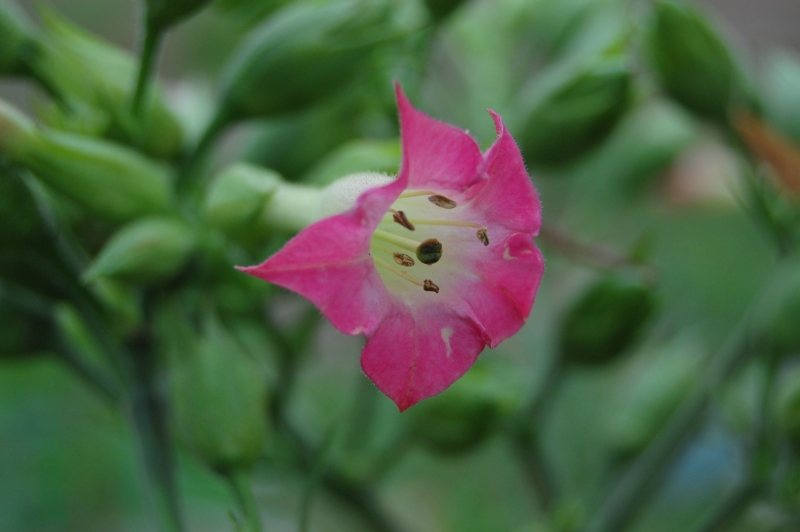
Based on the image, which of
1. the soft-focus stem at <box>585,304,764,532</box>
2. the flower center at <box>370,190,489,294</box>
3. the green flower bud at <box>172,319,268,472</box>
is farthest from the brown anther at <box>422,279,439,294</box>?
the soft-focus stem at <box>585,304,764,532</box>

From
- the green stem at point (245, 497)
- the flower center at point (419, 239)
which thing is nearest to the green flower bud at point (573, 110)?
the flower center at point (419, 239)

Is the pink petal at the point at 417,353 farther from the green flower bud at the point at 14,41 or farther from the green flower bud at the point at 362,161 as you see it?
the green flower bud at the point at 14,41

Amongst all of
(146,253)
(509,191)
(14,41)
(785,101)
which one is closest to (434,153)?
(509,191)

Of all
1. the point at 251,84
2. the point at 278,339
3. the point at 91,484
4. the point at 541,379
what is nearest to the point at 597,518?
the point at 541,379

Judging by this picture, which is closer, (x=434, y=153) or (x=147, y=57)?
(x=434, y=153)

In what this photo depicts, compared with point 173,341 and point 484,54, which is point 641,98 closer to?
point 484,54

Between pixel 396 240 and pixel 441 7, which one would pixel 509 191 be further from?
pixel 441 7

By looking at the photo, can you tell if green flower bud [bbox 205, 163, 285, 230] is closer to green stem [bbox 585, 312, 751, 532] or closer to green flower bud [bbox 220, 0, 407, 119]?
green flower bud [bbox 220, 0, 407, 119]
